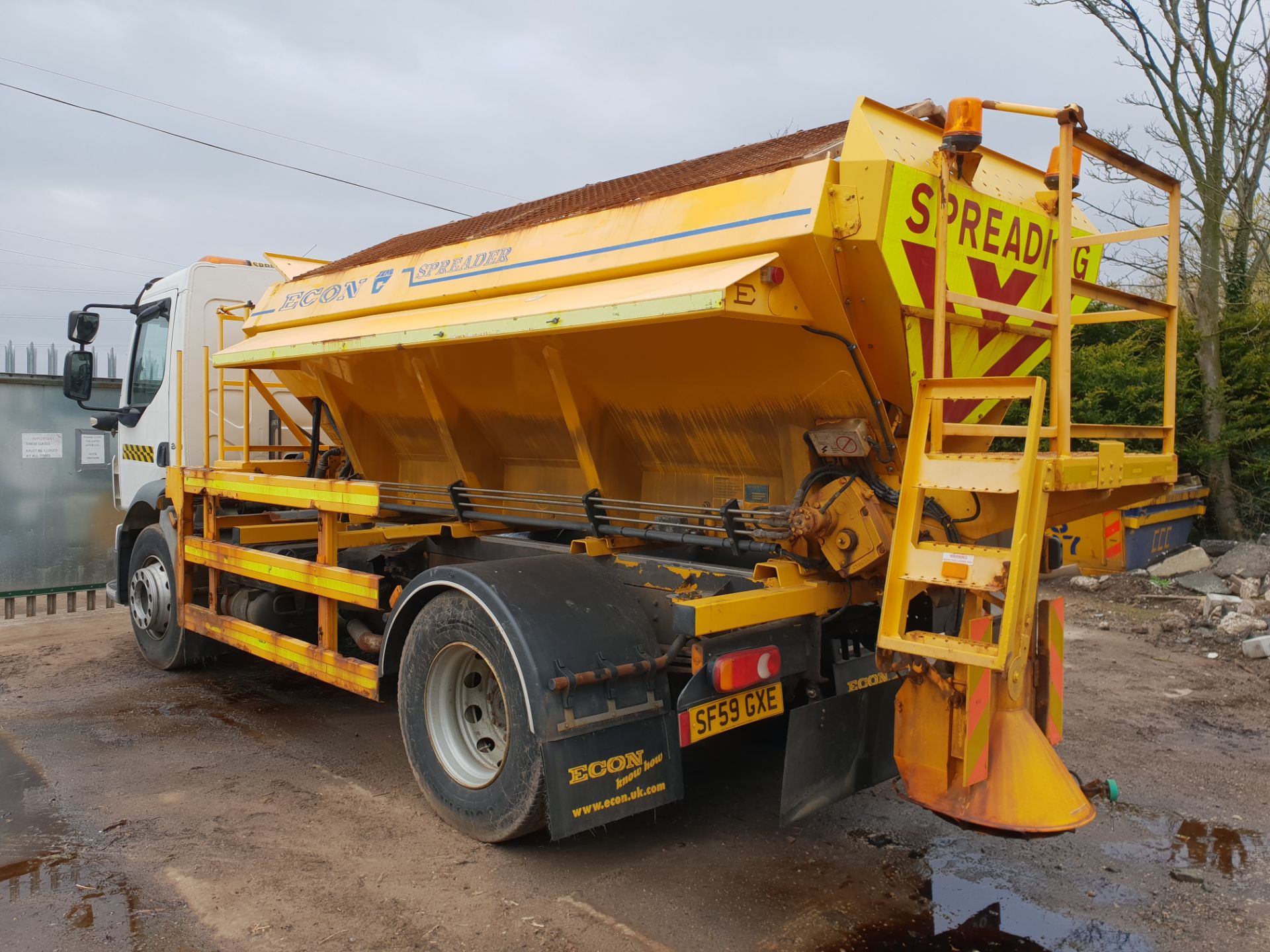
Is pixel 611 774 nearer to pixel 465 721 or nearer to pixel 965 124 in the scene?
pixel 465 721

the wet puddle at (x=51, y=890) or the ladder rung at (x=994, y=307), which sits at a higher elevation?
the ladder rung at (x=994, y=307)

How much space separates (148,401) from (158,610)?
1.59m

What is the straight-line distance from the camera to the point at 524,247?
14.4 feet

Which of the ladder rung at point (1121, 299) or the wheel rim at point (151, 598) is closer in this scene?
the ladder rung at point (1121, 299)

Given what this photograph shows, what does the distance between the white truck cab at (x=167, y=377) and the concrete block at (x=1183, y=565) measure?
8134mm

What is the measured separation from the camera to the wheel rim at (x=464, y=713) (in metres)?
4.00

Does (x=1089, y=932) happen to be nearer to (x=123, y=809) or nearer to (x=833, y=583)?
(x=833, y=583)

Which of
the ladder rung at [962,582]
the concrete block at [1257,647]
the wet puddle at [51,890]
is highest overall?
the ladder rung at [962,582]

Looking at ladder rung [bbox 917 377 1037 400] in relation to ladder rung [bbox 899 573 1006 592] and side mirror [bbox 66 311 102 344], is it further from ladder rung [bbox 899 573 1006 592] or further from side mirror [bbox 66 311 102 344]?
side mirror [bbox 66 311 102 344]

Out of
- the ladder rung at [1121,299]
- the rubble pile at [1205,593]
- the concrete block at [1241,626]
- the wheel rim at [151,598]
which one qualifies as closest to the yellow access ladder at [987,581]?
the ladder rung at [1121,299]

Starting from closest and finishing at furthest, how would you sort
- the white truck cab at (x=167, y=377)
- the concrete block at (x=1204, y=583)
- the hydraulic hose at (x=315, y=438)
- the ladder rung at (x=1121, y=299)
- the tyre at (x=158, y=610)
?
the ladder rung at (x=1121, y=299) < the hydraulic hose at (x=315, y=438) < the tyre at (x=158, y=610) < the white truck cab at (x=167, y=377) < the concrete block at (x=1204, y=583)

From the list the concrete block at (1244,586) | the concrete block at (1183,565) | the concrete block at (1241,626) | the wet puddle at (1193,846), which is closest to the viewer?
the wet puddle at (1193,846)

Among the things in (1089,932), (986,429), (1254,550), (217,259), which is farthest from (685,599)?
(1254,550)

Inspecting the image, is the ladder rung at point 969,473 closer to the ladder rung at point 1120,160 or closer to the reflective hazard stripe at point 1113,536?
the ladder rung at point 1120,160
